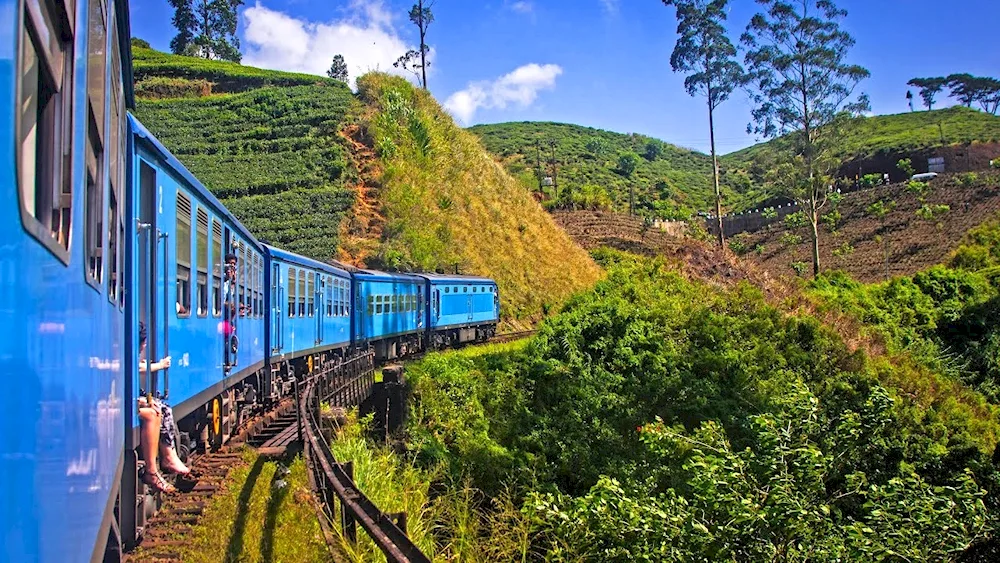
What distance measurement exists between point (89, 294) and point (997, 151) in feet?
260

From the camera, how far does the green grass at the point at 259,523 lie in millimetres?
7066

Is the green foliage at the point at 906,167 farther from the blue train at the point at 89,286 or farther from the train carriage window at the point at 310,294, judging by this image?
the blue train at the point at 89,286

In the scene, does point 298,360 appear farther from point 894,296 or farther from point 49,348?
point 894,296

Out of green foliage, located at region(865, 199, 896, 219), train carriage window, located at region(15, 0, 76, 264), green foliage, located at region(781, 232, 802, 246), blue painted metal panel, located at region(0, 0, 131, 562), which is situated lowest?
blue painted metal panel, located at region(0, 0, 131, 562)

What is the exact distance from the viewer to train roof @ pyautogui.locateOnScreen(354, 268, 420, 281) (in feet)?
74.0

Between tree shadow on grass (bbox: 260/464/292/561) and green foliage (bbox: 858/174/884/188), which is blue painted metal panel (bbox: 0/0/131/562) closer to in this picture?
tree shadow on grass (bbox: 260/464/292/561)

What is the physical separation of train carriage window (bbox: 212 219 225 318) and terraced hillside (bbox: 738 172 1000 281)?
36952mm

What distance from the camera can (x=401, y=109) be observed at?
46.5 meters

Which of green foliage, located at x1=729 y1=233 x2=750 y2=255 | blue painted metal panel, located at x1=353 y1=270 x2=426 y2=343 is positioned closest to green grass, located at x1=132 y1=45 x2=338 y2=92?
green foliage, located at x1=729 y1=233 x2=750 y2=255

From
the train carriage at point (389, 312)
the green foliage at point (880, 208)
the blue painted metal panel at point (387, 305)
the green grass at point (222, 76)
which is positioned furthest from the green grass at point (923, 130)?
the blue painted metal panel at point (387, 305)

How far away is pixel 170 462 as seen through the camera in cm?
617

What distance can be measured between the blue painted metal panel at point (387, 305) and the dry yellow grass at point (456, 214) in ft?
25.9

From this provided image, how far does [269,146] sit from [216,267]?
3982 centimetres

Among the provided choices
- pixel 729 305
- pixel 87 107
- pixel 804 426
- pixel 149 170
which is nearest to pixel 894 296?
pixel 729 305
